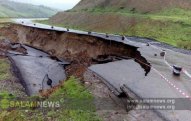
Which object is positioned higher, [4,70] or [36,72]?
[4,70]

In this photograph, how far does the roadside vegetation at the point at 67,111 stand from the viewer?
12719 millimetres

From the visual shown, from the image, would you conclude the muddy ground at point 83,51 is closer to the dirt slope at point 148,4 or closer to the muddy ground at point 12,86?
the muddy ground at point 12,86

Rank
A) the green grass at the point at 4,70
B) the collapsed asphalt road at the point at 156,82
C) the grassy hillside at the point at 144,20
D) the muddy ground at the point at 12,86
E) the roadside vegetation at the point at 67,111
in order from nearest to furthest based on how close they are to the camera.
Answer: the roadside vegetation at the point at 67,111, the collapsed asphalt road at the point at 156,82, the muddy ground at the point at 12,86, the green grass at the point at 4,70, the grassy hillside at the point at 144,20

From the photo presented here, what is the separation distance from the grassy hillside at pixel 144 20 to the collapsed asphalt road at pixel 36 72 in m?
15.5

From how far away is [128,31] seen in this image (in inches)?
2194

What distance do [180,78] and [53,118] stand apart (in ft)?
22.6

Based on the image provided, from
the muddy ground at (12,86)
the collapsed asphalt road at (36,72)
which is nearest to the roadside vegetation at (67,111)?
the muddy ground at (12,86)

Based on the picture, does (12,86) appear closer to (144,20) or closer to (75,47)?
(75,47)

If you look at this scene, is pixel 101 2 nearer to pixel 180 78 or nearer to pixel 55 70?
pixel 55 70

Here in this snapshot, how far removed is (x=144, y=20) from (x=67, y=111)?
145ft

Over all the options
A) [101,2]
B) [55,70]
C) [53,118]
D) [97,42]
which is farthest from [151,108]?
[101,2]

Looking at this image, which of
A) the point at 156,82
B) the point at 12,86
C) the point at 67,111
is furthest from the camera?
the point at 12,86

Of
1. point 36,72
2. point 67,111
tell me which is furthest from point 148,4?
point 67,111

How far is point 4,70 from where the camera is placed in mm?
26641
